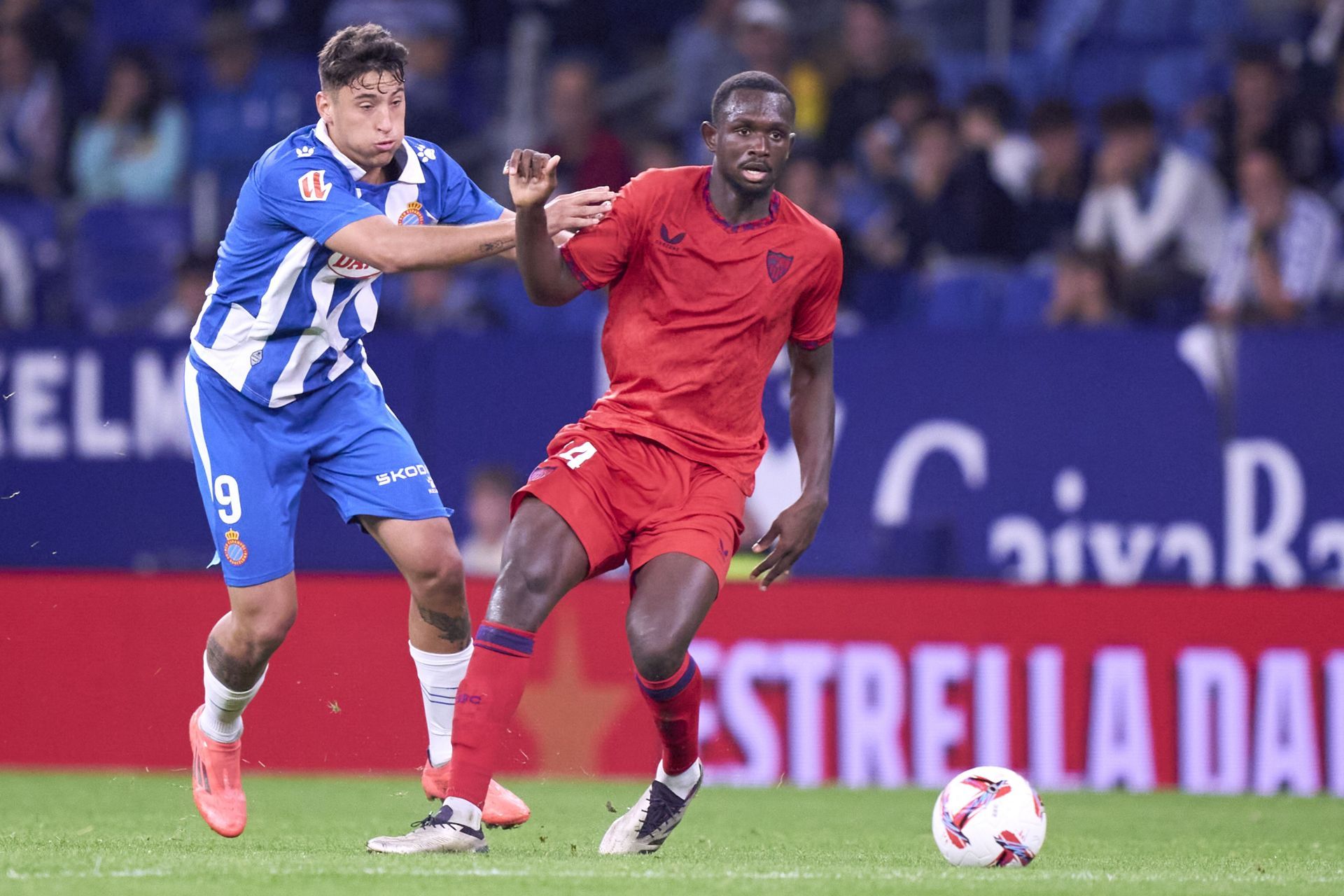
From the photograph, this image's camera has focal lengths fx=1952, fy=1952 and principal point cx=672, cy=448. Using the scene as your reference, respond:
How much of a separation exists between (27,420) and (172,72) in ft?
12.1

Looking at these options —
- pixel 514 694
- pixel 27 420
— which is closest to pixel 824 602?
pixel 514 694

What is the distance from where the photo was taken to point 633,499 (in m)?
5.70

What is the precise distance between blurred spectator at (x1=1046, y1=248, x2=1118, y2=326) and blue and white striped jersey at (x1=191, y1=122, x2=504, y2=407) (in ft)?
16.9

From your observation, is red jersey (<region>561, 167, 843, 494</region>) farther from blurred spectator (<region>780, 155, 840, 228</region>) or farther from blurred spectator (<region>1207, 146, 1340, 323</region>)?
blurred spectator (<region>1207, 146, 1340, 323</region>)

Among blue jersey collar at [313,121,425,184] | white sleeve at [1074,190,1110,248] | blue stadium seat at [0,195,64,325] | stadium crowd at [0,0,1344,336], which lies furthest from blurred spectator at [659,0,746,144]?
blue jersey collar at [313,121,425,184]

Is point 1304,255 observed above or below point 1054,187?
below

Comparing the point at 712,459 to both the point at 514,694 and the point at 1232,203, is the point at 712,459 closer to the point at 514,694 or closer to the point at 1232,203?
the point at 514,694

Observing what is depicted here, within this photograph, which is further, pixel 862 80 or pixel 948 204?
pixel 862 80

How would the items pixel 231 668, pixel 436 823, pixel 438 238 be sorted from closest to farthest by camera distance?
pixel 436 823, pixel 438 238, pixel 231 668

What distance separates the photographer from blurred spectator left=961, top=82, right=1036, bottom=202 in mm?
11727

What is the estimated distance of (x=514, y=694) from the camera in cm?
546

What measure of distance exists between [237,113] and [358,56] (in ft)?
24.7

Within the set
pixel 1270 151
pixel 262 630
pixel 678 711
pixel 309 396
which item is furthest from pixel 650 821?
pixel 1270 151

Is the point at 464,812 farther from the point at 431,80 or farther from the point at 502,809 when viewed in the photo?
the point at 431,80
